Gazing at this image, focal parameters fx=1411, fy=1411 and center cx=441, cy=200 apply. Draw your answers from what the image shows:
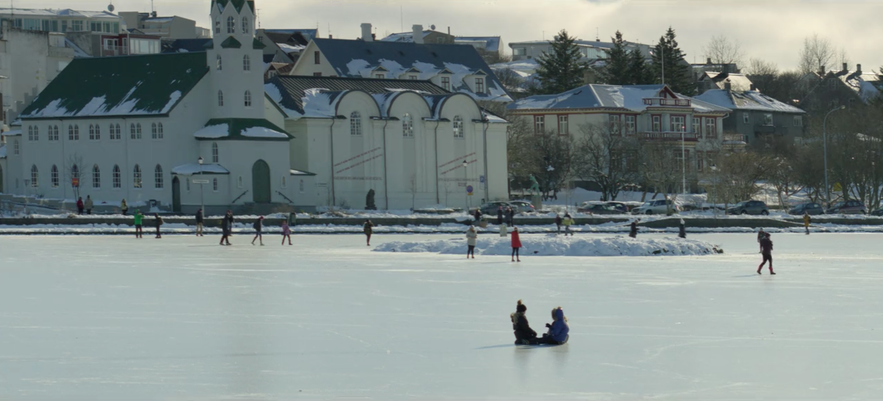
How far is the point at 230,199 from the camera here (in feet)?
251

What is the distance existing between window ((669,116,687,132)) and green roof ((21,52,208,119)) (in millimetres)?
41356

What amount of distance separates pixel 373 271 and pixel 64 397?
1847cm

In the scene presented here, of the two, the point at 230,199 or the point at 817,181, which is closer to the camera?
the point at 230,199

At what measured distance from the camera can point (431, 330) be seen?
22828mm

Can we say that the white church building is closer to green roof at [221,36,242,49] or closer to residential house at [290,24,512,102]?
green roof at [221,36,242,49]

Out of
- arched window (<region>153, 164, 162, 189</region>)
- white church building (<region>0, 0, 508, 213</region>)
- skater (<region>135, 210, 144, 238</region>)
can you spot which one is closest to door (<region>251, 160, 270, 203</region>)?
white church building (<region>0, 0, 508, 213</region>)

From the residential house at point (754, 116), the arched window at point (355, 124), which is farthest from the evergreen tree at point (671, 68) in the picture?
the arched window at point (355, 124)

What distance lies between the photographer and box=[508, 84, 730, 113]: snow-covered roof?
344 feet

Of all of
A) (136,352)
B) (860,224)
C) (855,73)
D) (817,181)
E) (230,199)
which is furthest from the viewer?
(855,73)

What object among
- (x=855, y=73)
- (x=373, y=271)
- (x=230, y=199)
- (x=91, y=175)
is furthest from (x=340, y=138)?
(x=855, y=73)

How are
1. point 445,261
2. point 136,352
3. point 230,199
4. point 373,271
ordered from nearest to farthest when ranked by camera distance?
point 136,352 → point 373,271 → point 445,261 → point 230,199

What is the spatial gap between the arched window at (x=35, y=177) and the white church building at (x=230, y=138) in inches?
2.3

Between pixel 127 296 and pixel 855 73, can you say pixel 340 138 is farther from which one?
pixel 855 73

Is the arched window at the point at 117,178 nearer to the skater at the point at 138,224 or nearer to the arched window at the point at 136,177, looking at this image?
the arched window at the point at 136,177
